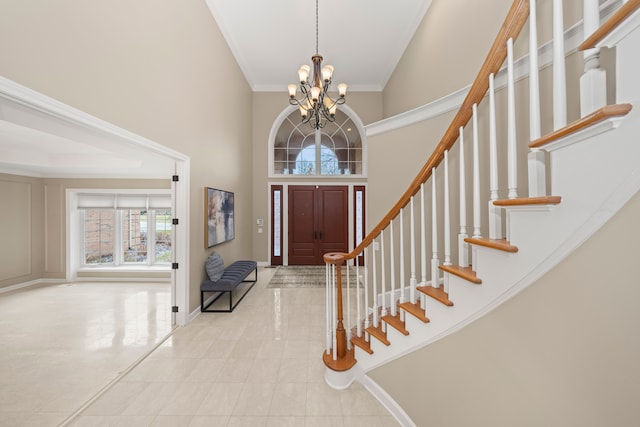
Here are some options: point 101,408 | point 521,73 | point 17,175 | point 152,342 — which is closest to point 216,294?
point 152,342

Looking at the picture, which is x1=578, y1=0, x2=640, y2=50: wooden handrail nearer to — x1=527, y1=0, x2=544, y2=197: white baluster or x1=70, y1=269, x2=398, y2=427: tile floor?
x1=527, y1=0, x2=544, y2=197: white baluster

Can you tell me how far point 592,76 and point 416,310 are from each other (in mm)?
1319

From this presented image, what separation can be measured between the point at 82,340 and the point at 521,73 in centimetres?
481

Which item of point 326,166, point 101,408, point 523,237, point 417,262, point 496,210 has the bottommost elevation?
point 101,408

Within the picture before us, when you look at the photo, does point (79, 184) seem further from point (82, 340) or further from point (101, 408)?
point (101, 408)

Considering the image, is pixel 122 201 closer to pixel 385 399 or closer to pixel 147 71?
pixel 147 71

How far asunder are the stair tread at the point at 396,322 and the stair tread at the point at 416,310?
154 millimetres

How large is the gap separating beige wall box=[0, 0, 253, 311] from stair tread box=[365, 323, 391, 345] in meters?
2.49

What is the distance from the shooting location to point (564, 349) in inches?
32.1

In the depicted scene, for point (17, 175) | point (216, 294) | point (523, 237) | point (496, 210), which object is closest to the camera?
point (523, 237)

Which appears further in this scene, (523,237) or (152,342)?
(152,342)

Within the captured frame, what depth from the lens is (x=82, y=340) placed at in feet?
9.06

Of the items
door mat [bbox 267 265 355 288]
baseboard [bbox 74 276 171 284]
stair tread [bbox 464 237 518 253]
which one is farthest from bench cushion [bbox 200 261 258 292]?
stair tread [bbox 464 237 518 253]

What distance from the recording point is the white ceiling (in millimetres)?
3699
